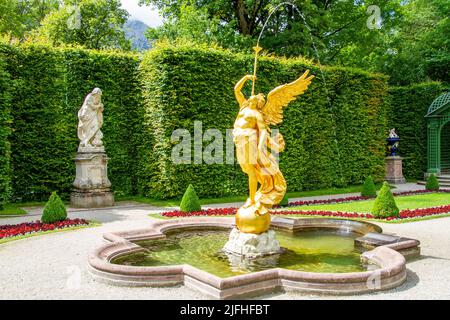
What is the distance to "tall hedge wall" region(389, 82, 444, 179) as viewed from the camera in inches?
1142

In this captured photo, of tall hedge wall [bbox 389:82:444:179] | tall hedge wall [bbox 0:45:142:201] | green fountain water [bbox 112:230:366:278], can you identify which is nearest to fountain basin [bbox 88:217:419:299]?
green fountain water [bbox 112:230:366:278]

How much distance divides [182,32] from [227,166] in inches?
474

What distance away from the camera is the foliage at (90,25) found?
30.6m

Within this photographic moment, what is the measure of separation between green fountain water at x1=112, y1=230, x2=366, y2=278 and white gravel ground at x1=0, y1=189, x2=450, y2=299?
3.37 ft

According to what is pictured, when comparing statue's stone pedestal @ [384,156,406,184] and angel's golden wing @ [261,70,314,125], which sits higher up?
angel's golden wing @ [261,70,314,125]

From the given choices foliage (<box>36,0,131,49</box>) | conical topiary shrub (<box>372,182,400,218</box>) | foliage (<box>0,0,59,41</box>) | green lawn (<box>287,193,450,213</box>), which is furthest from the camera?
foliage (<box>0,0,59,41</box>)

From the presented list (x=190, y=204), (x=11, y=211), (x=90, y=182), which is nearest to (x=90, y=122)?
(x=90, y=182)

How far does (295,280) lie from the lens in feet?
22.6

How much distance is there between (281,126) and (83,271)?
49.6 ft

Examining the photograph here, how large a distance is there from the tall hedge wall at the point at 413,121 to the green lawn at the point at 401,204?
9.34 m

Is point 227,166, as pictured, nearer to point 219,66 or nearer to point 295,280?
point 219,66

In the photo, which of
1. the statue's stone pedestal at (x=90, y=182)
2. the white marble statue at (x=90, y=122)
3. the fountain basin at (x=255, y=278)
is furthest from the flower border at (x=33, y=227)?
the white marble statue at (x=90, y=122)

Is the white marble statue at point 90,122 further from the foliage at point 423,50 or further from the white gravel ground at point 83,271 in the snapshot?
the foliage at point 423,50

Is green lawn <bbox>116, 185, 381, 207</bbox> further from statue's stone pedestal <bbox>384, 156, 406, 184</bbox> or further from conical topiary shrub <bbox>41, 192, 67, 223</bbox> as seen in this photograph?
conical topiary shrub <bbox>41, 192, 67, 223</bbox>
